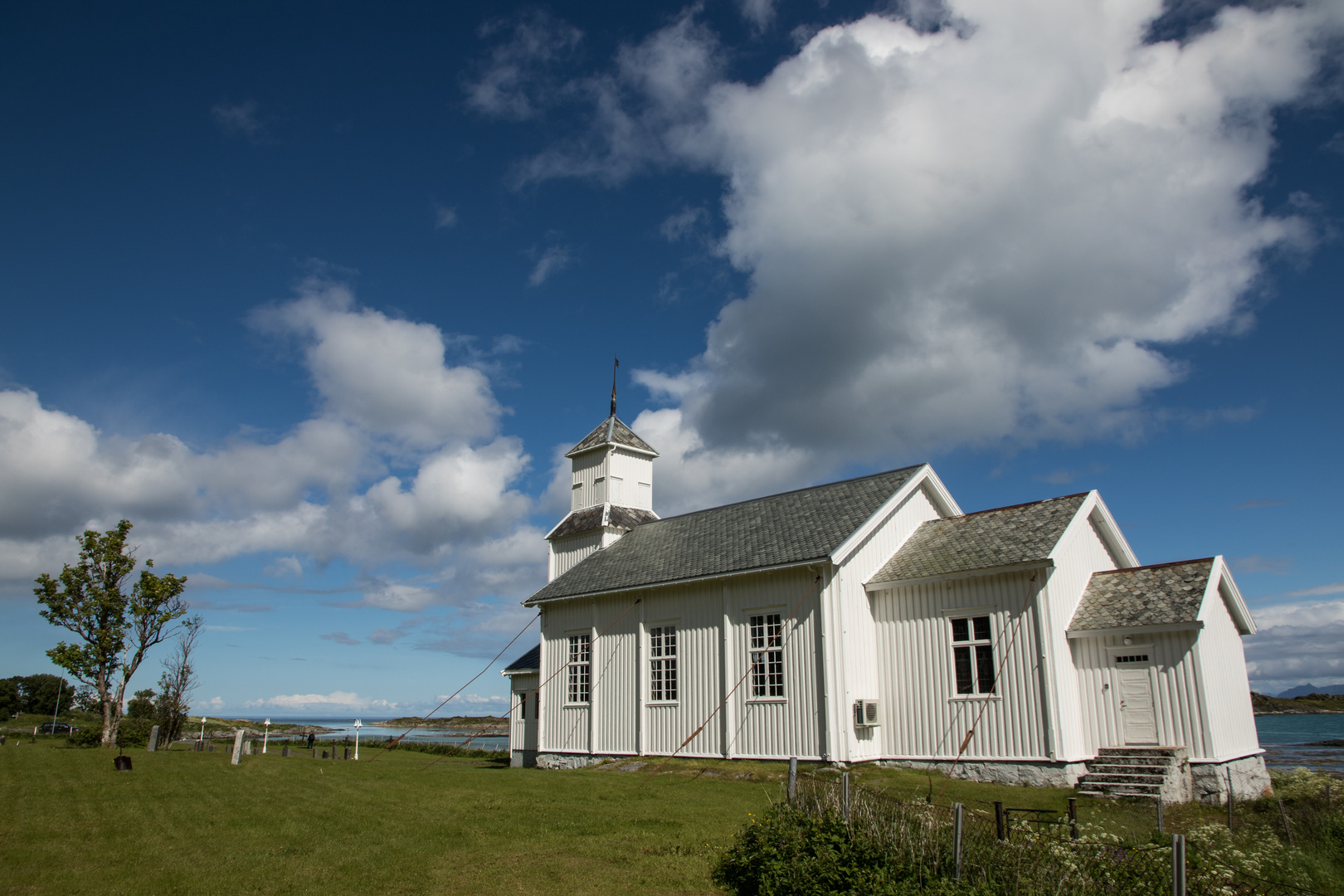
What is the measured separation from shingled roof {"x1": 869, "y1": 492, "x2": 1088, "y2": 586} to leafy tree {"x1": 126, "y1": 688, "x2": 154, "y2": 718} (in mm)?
39063

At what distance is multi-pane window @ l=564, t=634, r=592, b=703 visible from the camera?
2625 cm

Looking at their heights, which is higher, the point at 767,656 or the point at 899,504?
the point at 899,504

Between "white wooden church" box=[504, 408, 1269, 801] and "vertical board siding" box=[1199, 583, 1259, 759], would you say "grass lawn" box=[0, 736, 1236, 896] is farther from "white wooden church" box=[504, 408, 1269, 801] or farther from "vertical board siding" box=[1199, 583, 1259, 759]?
"vertical board siding" box=[1199, 583, 1259, 759]

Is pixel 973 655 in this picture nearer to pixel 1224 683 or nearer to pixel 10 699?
pixel 1224 683

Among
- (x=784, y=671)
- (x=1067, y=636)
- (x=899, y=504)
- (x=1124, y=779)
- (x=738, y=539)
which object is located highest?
(x=899, y=504)

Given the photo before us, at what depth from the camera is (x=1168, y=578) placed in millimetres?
18859

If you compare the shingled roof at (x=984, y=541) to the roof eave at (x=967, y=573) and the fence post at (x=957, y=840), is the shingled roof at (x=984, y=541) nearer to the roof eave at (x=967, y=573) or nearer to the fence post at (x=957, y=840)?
the roof eave at (x=967, y=573)

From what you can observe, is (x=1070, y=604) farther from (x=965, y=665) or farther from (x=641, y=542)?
(x=641, y=542)

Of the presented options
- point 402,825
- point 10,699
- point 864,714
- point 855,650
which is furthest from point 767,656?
point 10,699

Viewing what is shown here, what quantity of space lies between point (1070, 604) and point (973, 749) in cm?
392

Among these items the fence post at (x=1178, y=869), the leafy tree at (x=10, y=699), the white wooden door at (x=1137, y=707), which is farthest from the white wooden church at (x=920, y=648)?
the leafy tree at (x=10, y=699)

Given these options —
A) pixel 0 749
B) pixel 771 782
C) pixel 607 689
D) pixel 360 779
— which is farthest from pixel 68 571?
pixel 771 782

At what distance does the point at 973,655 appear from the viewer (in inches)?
746

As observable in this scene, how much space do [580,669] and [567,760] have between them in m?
2.78
